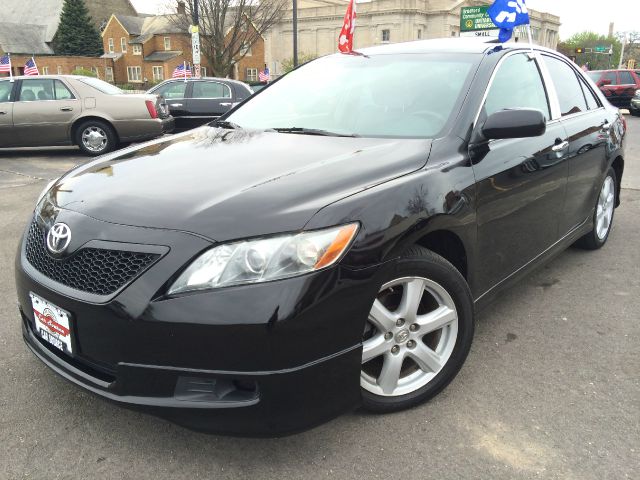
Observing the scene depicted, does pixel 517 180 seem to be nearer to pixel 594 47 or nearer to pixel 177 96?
pixel 177 96

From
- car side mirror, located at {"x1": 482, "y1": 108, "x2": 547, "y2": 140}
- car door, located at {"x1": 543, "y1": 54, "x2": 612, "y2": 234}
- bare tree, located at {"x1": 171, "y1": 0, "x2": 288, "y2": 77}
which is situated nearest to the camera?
car side mirror, located at {"x1": 482, "y1": 108, "x2": 547, "y2": 140}

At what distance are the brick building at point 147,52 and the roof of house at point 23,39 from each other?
851cm

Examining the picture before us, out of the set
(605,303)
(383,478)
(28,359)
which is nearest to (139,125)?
(28,359)

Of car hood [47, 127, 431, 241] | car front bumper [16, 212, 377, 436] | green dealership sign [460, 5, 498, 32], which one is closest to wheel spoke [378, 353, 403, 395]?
car front bumper [16, 212, 377, 436]

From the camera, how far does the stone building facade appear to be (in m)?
77.2

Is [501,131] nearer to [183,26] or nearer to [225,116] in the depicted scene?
[225,116]

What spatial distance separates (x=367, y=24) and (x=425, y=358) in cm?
8424

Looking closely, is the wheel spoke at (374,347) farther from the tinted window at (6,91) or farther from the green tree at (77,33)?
the green tree at (77,33)

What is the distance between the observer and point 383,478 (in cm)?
210

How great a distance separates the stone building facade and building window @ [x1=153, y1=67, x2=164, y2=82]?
710 inches

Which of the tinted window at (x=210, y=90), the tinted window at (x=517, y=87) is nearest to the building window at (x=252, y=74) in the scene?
the tinted window at (x=210, y=90)

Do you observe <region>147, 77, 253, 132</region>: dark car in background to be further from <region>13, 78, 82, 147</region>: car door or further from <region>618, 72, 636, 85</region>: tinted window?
<region>618, 72, 636, 85</region>: tinted window

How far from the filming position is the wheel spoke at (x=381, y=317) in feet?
7.23

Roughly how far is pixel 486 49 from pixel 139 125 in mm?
8524
